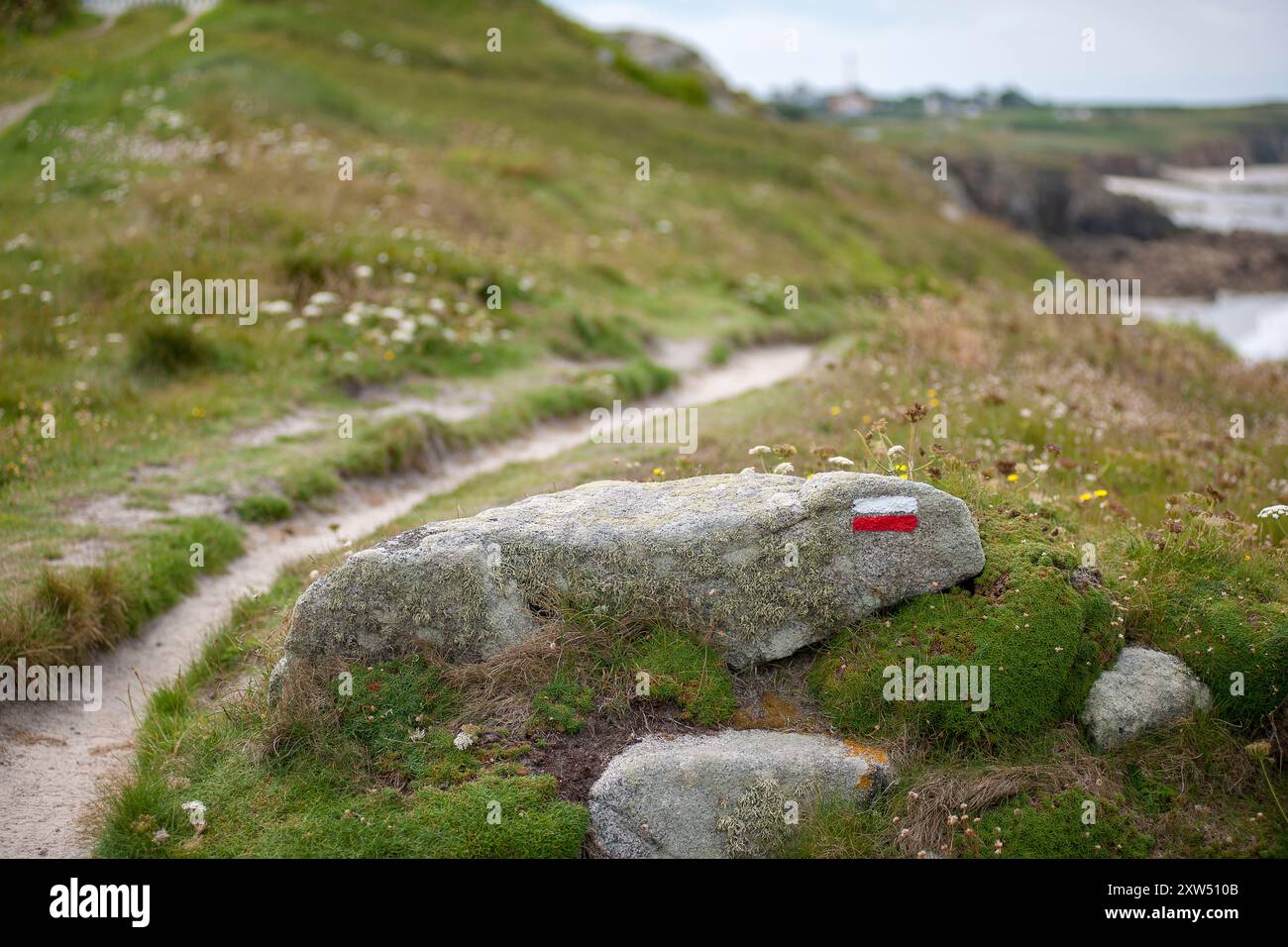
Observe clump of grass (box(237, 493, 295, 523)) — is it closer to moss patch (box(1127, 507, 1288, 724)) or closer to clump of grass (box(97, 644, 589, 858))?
clump of grass (box(97, 644, 589, 858))

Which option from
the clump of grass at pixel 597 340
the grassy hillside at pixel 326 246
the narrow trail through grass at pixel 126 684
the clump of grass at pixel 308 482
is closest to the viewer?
the narrow trail through grass at pixel 126 684

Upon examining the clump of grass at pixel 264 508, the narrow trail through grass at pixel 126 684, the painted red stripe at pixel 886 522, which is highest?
the painted red stripe at pixel 886 522

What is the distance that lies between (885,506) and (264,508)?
24.0 ft

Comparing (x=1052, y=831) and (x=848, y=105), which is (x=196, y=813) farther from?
(x=848, y=105)

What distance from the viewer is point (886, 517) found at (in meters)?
6.22

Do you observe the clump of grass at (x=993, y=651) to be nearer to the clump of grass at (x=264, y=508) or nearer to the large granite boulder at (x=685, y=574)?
the large granite boulder at (x=685, y=574)

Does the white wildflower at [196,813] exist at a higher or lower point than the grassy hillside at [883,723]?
lower

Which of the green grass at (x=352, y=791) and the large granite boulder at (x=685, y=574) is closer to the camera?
the green grass at (x=352, y=791)

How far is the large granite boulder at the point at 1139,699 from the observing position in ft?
19.4

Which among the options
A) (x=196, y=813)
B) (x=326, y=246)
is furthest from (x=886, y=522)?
(x=326, y=246)

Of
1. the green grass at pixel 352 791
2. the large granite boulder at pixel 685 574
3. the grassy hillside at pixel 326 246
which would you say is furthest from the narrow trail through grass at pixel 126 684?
the large granite boulder at pixel 685 574

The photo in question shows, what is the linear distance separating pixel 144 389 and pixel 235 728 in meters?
7.88

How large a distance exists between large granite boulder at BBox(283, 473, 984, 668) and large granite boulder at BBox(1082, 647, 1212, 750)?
110 cm
